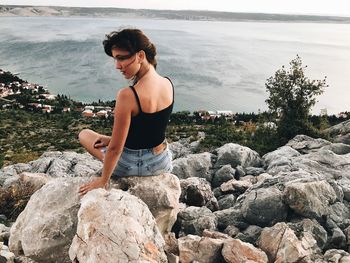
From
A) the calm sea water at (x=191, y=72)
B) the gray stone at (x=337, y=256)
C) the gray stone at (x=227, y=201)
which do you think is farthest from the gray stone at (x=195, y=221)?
the calm sea water at (x=191, y=72)

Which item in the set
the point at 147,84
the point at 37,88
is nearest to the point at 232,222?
the point at 147,84

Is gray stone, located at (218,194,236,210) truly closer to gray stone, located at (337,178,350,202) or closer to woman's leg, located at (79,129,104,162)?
gray stone, located at (337,178,350,202)

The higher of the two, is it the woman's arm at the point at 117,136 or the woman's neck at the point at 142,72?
the woman's neck at the point at 142,72

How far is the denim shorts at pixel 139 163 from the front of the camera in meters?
5.27

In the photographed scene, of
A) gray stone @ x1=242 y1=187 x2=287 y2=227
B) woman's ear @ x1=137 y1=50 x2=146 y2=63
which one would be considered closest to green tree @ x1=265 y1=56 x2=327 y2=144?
gray stone @ x1=242 y1=187 x2=287 y2=227

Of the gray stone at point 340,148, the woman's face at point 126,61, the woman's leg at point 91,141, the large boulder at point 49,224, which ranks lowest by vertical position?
the gray stone at point 340,148

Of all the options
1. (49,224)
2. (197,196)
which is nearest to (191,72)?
(197,196)

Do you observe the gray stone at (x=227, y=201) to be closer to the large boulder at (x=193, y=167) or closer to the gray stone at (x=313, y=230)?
the gray stone at (x=313, y=230)

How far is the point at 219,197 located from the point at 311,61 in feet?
336

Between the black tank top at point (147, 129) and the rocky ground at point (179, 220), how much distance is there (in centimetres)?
55

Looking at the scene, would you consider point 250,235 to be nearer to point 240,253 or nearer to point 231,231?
point 231,231

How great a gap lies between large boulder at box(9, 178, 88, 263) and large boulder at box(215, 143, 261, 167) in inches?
271

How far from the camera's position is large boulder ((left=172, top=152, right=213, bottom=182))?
11.0 metres

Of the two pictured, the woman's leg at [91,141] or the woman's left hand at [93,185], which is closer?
the woman's left hand at [93,185]
